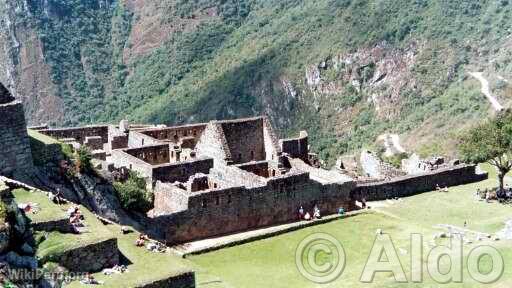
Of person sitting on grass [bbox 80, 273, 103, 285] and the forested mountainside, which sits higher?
the forested mountainside

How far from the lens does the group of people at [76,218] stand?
19156 mm

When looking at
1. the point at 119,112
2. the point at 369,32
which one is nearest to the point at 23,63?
the point at 119,112

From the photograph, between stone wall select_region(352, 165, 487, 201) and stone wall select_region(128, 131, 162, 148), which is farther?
stone wall select_region(128, 131, 162, 148)

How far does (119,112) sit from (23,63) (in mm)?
41688

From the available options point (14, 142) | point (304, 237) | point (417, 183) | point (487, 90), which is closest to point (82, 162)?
point (14, 142)

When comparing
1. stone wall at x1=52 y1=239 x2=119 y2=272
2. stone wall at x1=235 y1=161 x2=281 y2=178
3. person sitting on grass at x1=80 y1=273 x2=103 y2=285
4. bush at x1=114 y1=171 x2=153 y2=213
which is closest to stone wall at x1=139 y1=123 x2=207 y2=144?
stone wall at x1=235 y1=161 x2=281 y2=178

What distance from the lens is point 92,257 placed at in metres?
18.0

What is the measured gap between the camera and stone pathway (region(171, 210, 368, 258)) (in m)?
26.0

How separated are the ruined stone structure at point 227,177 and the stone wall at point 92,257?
7736mm

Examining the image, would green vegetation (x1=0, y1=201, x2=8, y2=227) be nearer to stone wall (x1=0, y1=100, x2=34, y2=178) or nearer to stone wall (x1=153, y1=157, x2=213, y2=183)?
stone wall (x1=0, y1=100, x2=34, y2=178)

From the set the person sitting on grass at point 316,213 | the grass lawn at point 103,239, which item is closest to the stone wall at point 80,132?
the person sitting on grass at point 316,213

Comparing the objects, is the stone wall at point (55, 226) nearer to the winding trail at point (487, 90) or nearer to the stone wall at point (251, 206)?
the stone wall at point (251, 206)

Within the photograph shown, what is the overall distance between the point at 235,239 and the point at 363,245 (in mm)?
4362

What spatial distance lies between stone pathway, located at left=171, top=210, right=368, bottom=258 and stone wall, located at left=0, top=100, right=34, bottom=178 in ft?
17.9
